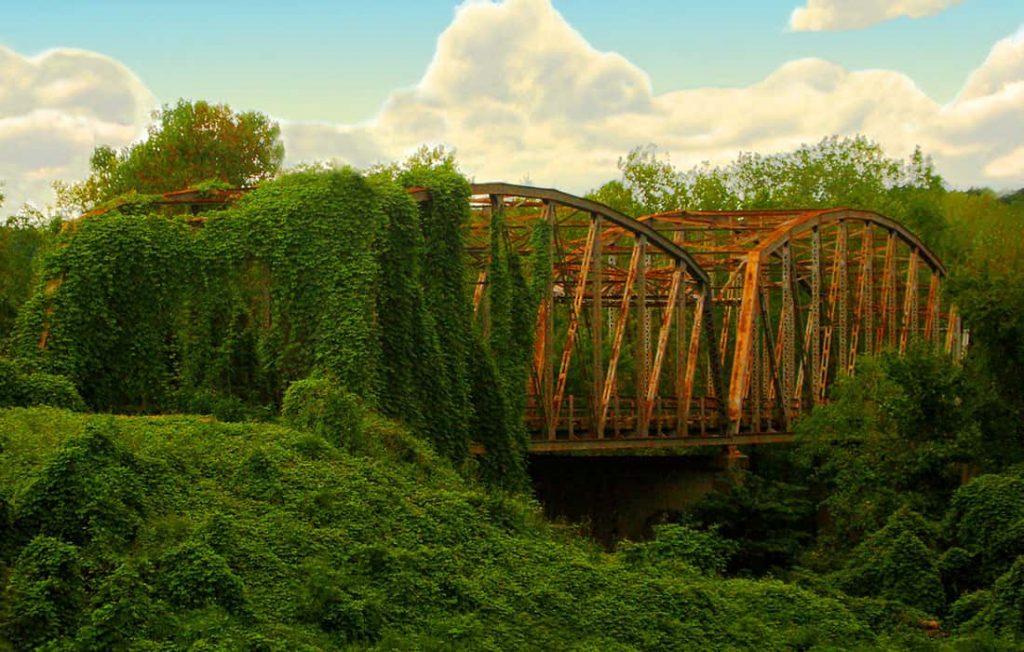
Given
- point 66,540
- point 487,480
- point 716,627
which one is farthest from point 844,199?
point 66,540

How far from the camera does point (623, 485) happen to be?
41312 millimetres

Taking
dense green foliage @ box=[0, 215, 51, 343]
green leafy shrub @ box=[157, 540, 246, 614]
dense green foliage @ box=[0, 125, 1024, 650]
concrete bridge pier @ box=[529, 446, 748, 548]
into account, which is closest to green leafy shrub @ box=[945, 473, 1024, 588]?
dense green foliage @ box=[0, 125, 1024, 650]

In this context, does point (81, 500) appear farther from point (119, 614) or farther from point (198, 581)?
point (119, 614)

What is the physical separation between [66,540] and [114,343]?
35.4 feet

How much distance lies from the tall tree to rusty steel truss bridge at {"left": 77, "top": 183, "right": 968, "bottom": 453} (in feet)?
39.2

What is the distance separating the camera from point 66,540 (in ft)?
58.2

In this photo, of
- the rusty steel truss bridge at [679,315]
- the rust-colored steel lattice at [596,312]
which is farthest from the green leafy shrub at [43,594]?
the rust-colored steel lattice at [596,312]

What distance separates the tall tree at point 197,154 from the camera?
54.5 meters

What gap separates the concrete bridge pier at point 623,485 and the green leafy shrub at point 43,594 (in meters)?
24.2

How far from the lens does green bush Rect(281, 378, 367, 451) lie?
2470 cm

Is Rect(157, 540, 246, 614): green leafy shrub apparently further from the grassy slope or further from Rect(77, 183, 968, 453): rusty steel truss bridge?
Rect(77, 183, 968, 453): rusty steel truss bridge

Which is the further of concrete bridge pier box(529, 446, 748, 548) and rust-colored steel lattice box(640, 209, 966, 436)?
rust-colored steel lattice box(640, 209, 966, 436)

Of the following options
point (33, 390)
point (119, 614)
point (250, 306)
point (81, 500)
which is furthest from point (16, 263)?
point (119, 614)

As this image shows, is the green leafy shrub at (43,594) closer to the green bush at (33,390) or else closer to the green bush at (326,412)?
the green bush at (326,412)
